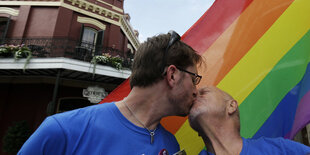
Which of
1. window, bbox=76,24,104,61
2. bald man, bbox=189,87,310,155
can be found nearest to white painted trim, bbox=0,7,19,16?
Result: window, bbox=76,24,104,61

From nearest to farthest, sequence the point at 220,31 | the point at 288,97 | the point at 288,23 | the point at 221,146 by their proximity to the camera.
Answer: the point at 221,146
the point at 288,97
the point at 288,23
the point at 220,31

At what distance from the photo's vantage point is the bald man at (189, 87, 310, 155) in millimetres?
1198

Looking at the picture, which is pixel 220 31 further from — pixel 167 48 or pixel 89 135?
pixel 89 135

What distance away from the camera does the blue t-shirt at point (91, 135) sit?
0.97 meters

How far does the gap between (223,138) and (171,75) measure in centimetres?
56

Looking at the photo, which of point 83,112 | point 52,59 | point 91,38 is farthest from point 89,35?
point 83,112

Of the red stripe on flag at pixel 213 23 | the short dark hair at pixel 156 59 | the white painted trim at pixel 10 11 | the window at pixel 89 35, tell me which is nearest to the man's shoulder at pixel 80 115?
the short dark hair at pixel 156 59

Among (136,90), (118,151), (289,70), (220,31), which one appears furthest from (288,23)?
(118,151)

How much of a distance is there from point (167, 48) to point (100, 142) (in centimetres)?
77

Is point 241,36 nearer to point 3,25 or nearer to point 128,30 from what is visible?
point 128,30

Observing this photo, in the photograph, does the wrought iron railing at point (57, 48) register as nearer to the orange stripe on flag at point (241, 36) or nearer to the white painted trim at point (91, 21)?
the white painted trim at point (91, 21)

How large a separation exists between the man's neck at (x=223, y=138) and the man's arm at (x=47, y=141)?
36.0 inches

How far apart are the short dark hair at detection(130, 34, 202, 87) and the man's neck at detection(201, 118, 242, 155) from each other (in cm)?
48

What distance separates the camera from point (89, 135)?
3.50ft
